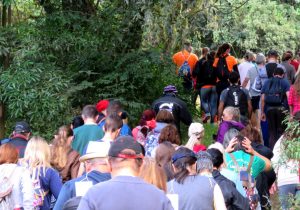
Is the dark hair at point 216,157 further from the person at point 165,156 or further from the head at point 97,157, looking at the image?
the head at point 97,157

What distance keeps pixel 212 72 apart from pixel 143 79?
204 centimetres

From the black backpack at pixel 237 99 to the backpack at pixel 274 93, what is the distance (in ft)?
1.88

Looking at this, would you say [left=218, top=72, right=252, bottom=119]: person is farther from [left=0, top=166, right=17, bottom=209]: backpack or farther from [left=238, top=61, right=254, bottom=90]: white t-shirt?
[left=0, top=166, right=17, bottom=209]: backpack

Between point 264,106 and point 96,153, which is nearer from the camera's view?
point 96,153

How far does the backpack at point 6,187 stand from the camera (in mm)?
9039

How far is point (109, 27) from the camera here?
1752cm

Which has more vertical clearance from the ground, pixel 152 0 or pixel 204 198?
pixel 152 0

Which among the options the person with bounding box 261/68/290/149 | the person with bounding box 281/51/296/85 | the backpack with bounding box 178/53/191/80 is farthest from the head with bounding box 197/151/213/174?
the backpack with bounding box 178/53/191/80

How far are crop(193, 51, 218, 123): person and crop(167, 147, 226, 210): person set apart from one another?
11244mm

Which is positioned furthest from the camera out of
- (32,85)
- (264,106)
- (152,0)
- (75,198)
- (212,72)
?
(212,72)

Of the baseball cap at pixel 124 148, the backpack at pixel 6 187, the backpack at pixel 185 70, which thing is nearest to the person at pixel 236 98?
the backpack at pixel 185 70

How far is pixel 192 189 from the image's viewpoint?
7.27m

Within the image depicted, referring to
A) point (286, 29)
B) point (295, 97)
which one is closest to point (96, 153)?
point (295, 97)

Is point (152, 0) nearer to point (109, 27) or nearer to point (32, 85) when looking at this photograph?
point (109, 27)
